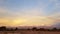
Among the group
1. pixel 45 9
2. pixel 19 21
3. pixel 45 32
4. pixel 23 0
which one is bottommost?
pixel 45 32

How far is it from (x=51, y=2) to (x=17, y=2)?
13.3 inches

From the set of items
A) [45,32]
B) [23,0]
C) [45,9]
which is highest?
[23,0]

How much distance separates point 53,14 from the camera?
1.45 meters

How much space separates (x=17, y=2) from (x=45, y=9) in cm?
29

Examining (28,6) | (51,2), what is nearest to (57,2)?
(51,2)

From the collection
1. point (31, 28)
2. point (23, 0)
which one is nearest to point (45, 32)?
point (31, 28)

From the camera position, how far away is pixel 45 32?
1.45m

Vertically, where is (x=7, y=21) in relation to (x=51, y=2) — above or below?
below

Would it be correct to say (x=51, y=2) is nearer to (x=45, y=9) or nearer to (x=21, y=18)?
(x=45, y=9)

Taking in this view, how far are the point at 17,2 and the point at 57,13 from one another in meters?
0.41

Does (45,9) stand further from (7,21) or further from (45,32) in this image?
(7,21)

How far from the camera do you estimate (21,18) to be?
1.45m

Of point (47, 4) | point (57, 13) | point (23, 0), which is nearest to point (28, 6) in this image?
point (23, 0)

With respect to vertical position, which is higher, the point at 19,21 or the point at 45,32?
the point at 19,21
